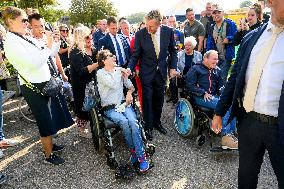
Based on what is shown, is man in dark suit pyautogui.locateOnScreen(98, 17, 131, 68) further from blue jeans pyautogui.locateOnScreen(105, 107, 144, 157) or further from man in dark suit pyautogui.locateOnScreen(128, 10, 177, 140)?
blue jeans pyautogui.locateOnScreen(105, 107, 144, 157)

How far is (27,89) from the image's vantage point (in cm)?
387

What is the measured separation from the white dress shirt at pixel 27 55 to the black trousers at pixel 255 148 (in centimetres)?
242

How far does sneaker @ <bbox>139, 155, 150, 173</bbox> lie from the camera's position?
3732 mm

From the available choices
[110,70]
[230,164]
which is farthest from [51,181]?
[230,164]

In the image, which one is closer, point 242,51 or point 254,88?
point 254,88

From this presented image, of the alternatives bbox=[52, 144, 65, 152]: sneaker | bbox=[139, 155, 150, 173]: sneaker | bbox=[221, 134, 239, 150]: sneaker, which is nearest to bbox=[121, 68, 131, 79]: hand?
bbox=[139, 155, 150, 173]: sneaker

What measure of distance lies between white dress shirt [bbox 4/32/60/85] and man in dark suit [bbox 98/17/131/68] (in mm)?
1668

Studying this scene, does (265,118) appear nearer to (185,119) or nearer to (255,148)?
(255,148)

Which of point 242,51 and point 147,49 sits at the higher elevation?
point 242,51

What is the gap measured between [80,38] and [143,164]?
205 cm

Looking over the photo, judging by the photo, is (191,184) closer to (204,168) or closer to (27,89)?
(204,168)

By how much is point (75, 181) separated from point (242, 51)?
252cm

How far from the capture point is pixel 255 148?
2291mm

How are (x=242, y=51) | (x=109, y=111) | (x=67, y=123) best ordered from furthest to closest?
1. (x=67, y=123)
2. (x=109, y=111)
3. (x=242, y=51)
